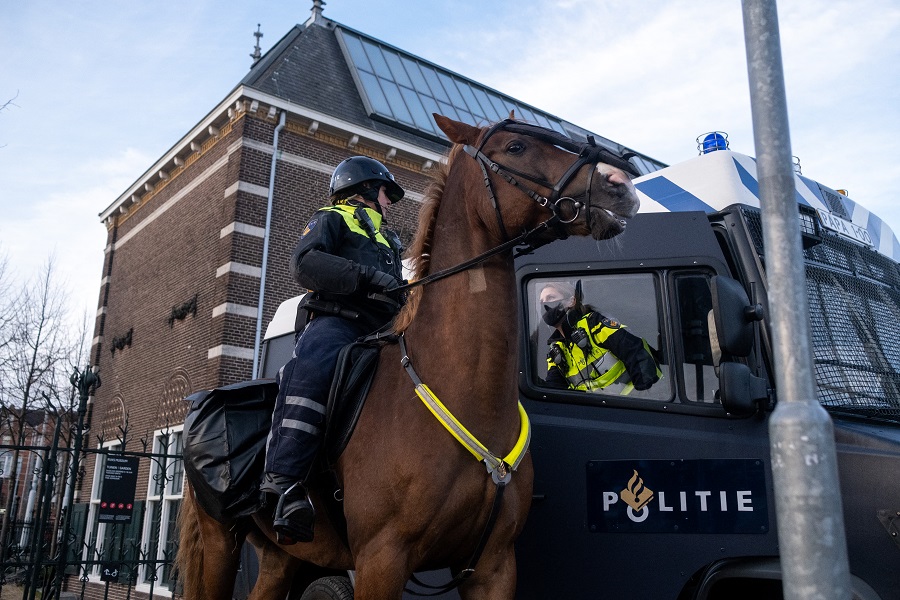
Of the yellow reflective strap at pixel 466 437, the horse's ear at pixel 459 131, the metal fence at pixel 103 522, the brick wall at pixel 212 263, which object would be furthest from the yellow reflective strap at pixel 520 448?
the brick wall at pixel 212 263

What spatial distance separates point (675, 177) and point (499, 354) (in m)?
1.88

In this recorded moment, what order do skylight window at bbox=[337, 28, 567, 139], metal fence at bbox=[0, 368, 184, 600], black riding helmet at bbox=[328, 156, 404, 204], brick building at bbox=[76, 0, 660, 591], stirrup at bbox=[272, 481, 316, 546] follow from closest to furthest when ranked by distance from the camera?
stirrup at bbox=[272, 481, 316, 546]
black riding helmet at bbox=[328, 156, 404, 204]
metal fence at bbox=[0, 368, 184, 600]
brick building at bbox=[76, 0, 660, 591]
skylight window at bbox=[337, 28, 567, 139]

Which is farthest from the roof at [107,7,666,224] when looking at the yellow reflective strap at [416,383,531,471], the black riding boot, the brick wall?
the yellow reflective strap at [416,383,531,471]

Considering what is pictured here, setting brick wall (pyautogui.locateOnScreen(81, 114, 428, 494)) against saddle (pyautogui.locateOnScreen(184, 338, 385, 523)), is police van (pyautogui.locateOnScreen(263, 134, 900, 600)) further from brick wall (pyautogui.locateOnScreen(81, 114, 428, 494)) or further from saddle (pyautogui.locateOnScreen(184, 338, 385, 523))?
brick wall (pyautogui.locateOnScreen(81, 114, 428, 494))

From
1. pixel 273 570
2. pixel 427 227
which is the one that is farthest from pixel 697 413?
pixel 273 570

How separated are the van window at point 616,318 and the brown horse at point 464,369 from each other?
2.31ft

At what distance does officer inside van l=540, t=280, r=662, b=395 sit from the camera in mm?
3715

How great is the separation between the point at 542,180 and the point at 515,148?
238mm

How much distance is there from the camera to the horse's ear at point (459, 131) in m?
3.54

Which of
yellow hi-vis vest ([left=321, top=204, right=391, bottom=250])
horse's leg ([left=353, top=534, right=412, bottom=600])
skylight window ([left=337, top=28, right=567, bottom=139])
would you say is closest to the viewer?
horse's leg ([left=353, top=534, right=412, bottom=600])

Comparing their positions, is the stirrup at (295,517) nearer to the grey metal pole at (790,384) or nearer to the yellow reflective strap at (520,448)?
the yellow reflective strap at (520,448)

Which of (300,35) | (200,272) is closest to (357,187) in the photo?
(200,272)

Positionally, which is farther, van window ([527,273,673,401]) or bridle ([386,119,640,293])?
van window ([527,273,673,401])

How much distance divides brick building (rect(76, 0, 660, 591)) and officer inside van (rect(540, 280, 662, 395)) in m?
10.1
